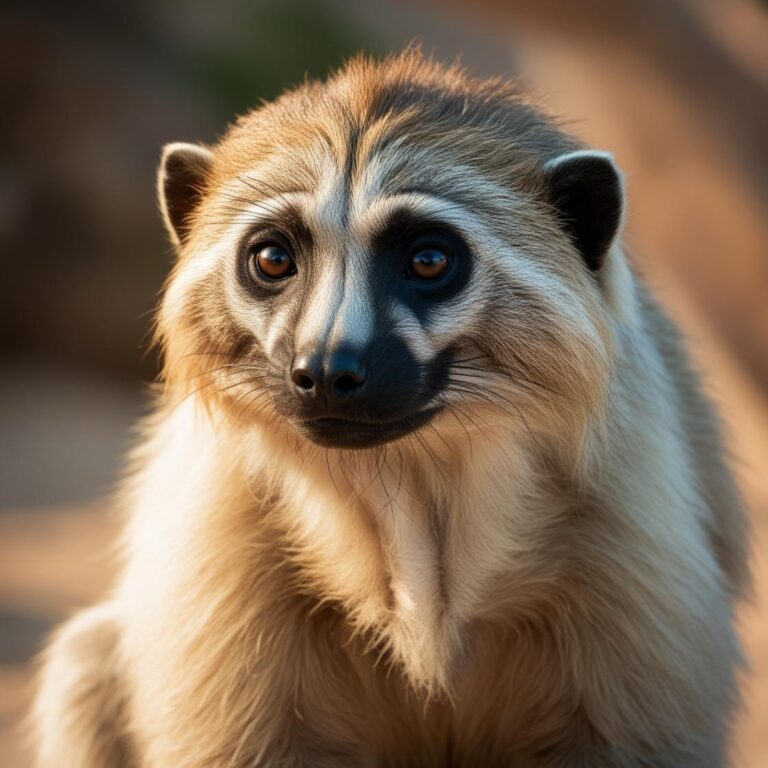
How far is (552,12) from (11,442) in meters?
5.47

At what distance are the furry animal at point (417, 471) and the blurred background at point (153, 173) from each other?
1128mm

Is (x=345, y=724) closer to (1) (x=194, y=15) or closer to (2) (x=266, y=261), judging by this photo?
(2) (x=266, y=261)

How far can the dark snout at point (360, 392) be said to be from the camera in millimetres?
3246

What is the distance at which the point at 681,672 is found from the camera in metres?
3.98

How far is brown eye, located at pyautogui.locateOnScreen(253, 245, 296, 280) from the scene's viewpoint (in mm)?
3623

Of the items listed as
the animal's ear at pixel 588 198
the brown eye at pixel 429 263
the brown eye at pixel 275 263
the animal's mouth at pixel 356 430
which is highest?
the animal's ear at pixel 588 198

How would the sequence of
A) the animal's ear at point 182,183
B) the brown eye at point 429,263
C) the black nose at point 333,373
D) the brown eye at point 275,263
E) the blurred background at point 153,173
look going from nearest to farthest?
the black nose at point 333,373, the brown eye at point 429,263, the brown eye at point 275,263, the animal's ear at point 182,183, the blurred background at point 153,173

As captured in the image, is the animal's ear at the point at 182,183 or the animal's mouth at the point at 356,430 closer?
the animal's mouth at the point at 356,430

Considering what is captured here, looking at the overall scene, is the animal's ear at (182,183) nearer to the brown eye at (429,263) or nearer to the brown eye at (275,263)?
the brown eye at (275,263)

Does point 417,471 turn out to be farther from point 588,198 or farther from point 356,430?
point 588,198

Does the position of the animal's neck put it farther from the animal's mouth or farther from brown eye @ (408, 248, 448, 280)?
brown eye @ (408, 248, 448, 280)

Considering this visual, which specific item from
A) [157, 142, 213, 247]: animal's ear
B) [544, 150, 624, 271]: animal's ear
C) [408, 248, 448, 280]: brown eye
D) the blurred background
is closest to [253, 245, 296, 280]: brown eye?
[408, 248, 448, 280]: brown eye

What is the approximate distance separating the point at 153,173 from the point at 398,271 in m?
7.98

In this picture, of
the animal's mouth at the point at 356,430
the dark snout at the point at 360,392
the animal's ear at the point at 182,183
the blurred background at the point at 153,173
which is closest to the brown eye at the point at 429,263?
the dark snout at the point at 360,392
